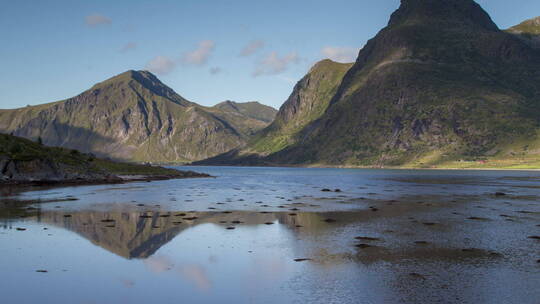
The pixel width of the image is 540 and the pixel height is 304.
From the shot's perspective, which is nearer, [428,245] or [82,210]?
[428,245]

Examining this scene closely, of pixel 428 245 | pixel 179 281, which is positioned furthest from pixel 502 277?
pixel 179 281

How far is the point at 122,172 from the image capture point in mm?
149375

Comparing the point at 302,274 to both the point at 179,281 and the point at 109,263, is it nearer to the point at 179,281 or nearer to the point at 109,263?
the point at 179,281

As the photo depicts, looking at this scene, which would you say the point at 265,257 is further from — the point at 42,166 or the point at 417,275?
the point at 42,166

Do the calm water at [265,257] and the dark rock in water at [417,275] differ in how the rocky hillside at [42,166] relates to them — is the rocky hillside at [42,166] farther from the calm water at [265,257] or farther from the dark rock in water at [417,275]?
the dark rock in water at [417,275]

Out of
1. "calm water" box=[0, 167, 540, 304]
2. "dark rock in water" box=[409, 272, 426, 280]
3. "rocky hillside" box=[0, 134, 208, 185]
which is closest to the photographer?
"calm water" box=[0, 167, 540, 304]

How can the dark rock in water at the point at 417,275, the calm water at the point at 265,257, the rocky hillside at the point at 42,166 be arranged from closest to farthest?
1. the calm water at the point at 265,257
2. the dark rock in water at the point at 417,275
3. the rocky hillside at the point at 42,166

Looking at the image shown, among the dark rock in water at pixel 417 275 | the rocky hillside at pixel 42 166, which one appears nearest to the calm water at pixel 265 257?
the dark rock in water at pixel 417 275

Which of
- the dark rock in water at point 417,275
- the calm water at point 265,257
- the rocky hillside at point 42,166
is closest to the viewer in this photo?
the calm water at point 265,257

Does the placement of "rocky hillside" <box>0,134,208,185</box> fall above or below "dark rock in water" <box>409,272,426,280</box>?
above

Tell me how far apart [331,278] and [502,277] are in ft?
31.5

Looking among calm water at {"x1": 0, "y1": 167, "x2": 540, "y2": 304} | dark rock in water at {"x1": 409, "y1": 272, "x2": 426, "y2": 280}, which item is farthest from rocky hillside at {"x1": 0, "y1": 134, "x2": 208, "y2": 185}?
dark rock in water at {"x1": 409, "y1": 272, "x2": 426, "y2": 280}

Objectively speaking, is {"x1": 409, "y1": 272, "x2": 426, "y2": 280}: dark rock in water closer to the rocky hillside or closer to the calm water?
the calm water

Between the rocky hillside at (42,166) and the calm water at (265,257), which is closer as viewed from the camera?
the calm water at (265,257)
